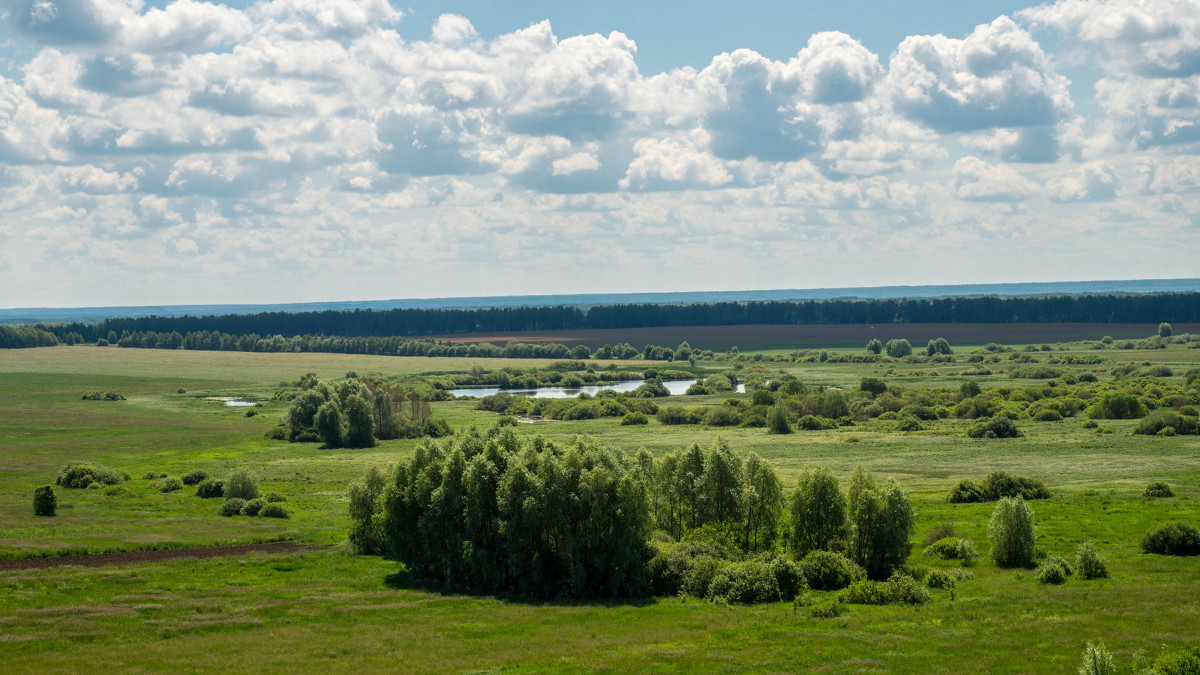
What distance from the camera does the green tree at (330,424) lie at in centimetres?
11206

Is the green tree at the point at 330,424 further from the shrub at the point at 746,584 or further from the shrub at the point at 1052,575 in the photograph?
the shrub at the point at 1052,575

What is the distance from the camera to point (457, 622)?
137 feet

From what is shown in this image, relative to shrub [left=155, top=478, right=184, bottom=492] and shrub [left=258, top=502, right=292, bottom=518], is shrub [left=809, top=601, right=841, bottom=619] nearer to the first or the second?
shrub [left=258, top=502, right=292, bottom=518]

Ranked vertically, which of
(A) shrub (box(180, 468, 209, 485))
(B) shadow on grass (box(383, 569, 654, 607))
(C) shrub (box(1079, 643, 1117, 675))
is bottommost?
(B) shadow on grass (box(383, 569, 654, 607))

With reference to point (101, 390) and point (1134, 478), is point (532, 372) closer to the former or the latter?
point (101, 390)

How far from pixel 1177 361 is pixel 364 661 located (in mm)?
178507

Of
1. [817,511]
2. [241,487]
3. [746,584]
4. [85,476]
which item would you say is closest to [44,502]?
[241,487]

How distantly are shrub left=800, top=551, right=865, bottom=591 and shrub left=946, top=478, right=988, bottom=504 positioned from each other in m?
22.8

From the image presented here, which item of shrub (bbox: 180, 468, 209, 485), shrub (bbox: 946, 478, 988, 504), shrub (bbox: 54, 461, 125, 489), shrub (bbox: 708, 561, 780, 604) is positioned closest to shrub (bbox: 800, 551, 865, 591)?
shrub (bbox: 708, 561, 780, 604)

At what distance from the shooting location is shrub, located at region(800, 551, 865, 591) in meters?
47.8

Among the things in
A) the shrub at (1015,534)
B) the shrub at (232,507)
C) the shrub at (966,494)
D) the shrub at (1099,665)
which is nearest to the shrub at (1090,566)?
the shrub at (1015,534)

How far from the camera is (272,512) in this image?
67.5 metres

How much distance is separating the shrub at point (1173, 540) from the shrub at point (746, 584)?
809 inches

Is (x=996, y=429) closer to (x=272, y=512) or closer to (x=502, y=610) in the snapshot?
(x=272, y=512)
